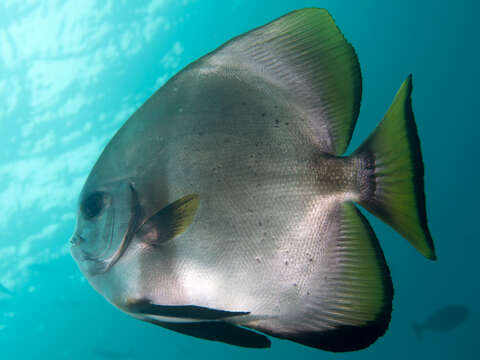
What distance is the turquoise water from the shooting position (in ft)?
44.2

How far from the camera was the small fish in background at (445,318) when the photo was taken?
19020 mm

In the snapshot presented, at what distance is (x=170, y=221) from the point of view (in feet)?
3.28

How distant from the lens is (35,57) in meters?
13.0

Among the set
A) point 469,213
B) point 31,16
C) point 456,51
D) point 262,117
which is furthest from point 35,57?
point 469,213

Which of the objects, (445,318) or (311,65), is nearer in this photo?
(311,65)

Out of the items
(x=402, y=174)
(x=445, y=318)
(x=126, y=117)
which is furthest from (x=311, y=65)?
(x=445, y=318)

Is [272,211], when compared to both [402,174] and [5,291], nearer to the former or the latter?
[402,174]

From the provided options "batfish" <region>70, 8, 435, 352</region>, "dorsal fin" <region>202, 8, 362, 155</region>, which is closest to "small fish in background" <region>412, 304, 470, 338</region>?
"batfish" <region>70, 8, 435, 352</region>

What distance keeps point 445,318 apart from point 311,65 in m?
24.0

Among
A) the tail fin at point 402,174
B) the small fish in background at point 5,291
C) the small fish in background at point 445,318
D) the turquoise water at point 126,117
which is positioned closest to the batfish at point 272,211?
the tail fin at point 402,174

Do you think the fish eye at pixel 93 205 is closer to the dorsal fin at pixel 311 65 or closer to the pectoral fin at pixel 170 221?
the pectoral fin at pixel 170 221

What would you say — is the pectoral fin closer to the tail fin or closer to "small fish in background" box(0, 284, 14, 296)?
the tail fin

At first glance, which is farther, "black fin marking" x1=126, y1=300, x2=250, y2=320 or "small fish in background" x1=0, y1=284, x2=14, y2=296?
→ "small fish in background" x1=0, y1=284, x2=14, y2=296

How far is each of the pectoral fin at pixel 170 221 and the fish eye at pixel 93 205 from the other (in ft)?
0.78
